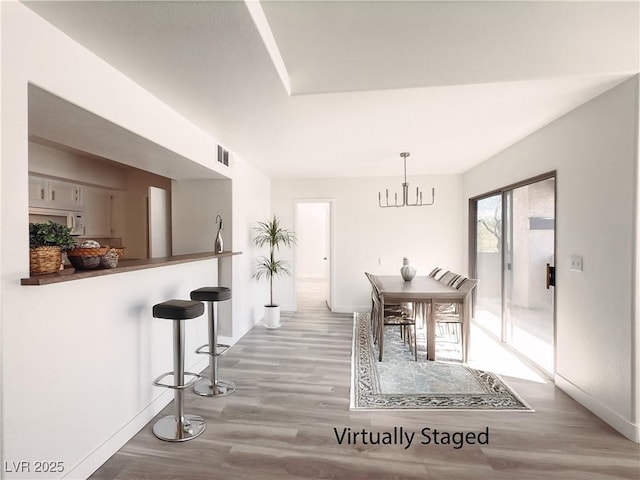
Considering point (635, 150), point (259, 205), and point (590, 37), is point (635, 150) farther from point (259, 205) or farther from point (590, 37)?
point (259, 205)

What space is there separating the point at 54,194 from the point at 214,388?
3.23 metres

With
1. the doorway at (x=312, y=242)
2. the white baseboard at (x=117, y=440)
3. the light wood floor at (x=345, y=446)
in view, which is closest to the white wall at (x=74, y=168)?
the white baseboard at (x=117, y=440)

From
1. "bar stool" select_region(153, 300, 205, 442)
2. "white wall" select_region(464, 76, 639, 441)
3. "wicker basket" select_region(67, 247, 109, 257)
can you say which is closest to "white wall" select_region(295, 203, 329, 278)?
"white wall" select_region(464, 76, 639, 441)

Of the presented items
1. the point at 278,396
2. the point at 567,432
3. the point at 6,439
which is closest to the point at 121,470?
the point at 6,439

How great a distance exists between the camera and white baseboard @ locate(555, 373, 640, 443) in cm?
205

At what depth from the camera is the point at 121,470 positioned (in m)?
1.83

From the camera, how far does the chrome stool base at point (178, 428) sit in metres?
2.10

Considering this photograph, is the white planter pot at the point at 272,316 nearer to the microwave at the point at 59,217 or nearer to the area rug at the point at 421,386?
the area rug at the point at 421,386

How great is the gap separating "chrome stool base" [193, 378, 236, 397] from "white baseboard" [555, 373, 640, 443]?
9.21 ft

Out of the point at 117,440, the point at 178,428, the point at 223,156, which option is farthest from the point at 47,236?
the point at 223,156

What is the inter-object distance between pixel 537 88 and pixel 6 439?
355 cm

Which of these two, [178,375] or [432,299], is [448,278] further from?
[178,375]

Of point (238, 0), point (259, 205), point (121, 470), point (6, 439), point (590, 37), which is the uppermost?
point (590, 37)

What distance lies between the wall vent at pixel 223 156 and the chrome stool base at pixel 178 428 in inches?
97.6
